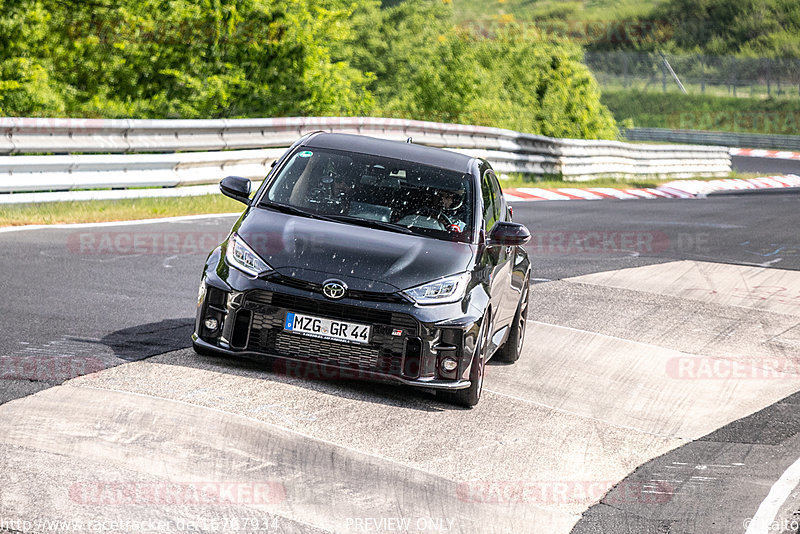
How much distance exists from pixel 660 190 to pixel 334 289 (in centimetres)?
2393

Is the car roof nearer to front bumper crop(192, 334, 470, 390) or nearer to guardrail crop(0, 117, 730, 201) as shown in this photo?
front bumper crop(192, 334, 470, 390)

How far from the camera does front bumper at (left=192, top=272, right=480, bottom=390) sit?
262 inches

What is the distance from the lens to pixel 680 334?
10078 millimetres

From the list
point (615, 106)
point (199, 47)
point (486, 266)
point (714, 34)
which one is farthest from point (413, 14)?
point (486, 266)

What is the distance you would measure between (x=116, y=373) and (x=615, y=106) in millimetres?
63476

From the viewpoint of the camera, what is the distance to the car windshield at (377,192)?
7.55 metres

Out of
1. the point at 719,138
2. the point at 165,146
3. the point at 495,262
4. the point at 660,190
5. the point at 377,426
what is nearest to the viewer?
the point at 377,426

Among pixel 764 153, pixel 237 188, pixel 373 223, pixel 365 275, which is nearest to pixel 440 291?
pixel 365 275

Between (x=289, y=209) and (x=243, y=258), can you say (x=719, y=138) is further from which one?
(x=243, y=258)

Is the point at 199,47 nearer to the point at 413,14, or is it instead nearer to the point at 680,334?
the point at 680,334

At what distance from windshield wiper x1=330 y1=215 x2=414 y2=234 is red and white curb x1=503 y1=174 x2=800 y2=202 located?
48.0ft

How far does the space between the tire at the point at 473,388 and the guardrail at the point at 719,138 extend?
1960 inches

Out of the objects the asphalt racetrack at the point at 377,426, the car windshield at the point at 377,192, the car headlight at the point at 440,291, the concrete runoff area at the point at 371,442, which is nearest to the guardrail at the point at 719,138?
the asphalt racetrack at the point at 377,426

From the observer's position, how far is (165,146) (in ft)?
53.3
